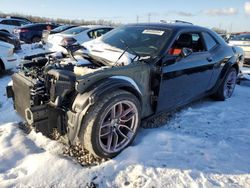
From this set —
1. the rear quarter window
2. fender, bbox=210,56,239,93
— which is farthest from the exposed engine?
fender, bbox=210,56,239,93

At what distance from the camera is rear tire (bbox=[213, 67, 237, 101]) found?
232 inches

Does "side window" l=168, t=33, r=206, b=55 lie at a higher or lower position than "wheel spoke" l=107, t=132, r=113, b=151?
higher

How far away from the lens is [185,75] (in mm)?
4504

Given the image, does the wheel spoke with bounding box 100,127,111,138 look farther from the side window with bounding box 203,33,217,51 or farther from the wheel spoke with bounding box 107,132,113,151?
the side window with bounding box 203,33,217,51

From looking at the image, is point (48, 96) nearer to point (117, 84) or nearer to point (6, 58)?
point (117, 84)

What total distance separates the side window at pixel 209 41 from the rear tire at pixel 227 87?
785 mm

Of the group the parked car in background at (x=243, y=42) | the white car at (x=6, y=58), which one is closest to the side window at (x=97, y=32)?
the white car at (x=6, y=58)

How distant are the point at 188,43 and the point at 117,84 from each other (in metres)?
2.14

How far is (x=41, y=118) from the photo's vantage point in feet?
10.5

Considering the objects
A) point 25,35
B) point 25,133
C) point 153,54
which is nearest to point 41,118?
point 25,133

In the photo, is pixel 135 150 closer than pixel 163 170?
No

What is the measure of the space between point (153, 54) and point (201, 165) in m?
1.60

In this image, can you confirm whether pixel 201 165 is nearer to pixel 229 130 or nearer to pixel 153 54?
pixel 229 130

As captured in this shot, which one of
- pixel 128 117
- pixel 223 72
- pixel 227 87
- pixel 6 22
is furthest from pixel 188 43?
pixel 6 22
